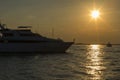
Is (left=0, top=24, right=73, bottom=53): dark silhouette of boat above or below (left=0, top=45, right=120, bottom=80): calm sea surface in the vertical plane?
above

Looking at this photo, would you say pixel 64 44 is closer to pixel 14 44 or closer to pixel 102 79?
pixel 14 44

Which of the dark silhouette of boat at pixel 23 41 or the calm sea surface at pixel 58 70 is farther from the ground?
the dark silhouette of boat at pixel 23 41

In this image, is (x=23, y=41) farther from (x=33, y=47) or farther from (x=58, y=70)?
(x=58, y=70)

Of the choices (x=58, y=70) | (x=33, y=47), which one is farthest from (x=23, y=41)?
(x=58, y=70)

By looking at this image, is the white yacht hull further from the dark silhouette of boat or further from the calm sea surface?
the calm sea surface

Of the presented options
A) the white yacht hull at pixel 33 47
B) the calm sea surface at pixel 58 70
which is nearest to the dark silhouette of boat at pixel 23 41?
the white yacht hull at pixel 33 47

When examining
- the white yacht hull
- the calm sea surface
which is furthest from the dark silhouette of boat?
the calm sea surface

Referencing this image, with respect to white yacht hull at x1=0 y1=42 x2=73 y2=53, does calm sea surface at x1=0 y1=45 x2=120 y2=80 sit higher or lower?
lower

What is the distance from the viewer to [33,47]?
5997cm

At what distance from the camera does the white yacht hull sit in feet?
193

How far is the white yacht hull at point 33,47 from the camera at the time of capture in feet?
193

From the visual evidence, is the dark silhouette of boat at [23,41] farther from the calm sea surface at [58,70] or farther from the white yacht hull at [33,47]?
the calm sea surface at [58,70]

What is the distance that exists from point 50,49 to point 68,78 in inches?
1392

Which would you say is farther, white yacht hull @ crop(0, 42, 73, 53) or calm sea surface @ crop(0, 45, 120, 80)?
white yacht hull @ crop(0, 42, 73, 53)
